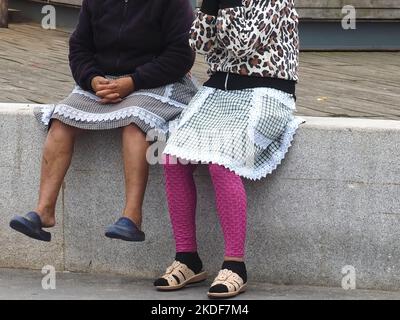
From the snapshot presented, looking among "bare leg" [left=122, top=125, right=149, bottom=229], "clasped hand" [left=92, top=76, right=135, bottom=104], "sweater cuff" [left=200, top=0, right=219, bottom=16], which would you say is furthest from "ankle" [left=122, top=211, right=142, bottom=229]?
"sweater cuff" [left=200, top=0, right=219, bottom=16]

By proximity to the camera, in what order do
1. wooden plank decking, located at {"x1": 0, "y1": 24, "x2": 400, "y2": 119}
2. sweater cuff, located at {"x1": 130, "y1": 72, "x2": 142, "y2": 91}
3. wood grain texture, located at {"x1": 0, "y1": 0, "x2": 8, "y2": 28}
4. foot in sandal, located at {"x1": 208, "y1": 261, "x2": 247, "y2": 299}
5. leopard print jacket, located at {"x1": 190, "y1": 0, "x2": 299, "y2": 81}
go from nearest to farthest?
foot in sandal, located at {"x1": 208, "y1": 261, "x2": 247, "y2": 299} < leopard print jacket, located at {"x1": 190, "y1": 0, "x2": 299, "y2": 81} < sweater cuff, located at {"x1": 130, "y1": 72, "x2": 142, "y2": 91} < wooden plank decking, located at {"x1": 0, "y1": 24, "x2": 400, "y2": 119} < wood grain texture, located at {"x1": 0, "y1": 0, "x2": 8, "y2": 28}

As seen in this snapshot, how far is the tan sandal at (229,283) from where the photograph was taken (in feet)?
16.0

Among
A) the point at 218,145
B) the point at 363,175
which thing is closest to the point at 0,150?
the point at 218,145

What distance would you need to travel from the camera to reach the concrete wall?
5098mm

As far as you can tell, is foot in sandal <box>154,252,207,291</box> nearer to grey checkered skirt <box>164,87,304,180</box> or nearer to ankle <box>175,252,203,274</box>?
ankle <box>175,252,203,274</box>

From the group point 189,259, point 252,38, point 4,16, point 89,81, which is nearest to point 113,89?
point 89,81

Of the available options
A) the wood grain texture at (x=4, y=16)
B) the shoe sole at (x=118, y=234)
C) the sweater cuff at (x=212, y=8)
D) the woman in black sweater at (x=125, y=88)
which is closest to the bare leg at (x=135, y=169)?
the woman in black sweater at (x=125, y=88)

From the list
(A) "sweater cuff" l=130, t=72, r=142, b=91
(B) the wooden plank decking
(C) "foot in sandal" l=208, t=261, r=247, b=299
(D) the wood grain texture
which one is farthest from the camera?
(D) the wood grain texture

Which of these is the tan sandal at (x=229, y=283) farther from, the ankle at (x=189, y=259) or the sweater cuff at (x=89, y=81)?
the sweater cuff at (x=89, y=81)

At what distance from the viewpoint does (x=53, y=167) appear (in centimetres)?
516

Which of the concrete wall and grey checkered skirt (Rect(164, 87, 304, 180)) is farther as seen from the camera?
the concrete wall

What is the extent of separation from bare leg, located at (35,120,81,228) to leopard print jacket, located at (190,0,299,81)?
2.26 ft

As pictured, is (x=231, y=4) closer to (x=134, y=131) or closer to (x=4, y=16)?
(x=134, y=131)

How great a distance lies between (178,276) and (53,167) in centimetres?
72
